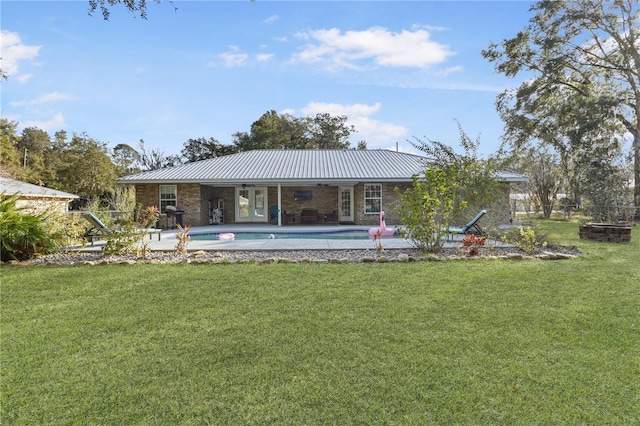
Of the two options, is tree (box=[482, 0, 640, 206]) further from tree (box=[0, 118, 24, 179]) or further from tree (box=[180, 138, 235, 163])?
tree (box=[0, 118, 24, 179])

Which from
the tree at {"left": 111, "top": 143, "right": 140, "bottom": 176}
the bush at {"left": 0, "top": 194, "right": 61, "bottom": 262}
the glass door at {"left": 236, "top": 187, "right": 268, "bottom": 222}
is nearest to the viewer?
the bush at {"left": 0, "top": 194, "right": 61, "bottom": 262}

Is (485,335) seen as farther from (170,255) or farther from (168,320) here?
(170,255)

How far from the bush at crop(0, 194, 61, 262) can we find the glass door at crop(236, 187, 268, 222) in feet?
39.5

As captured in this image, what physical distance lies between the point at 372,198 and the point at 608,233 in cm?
966

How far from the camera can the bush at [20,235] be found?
7.88 m

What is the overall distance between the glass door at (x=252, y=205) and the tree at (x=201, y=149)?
850 inches

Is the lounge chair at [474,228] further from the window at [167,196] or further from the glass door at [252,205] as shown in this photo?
the window at [167,196]

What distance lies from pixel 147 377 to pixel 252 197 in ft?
58.3

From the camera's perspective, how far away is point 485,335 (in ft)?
12.5

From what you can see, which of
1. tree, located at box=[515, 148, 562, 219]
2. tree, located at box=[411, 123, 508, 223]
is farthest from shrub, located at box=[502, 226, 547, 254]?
tree, located at box=[515, 148, 562, 219]

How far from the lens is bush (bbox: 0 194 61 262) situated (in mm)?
7880

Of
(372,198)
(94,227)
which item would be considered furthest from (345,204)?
(94,227)

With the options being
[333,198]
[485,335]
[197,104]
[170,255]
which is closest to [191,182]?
[197,104]

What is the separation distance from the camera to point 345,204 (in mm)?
20047
